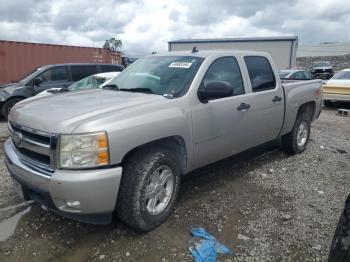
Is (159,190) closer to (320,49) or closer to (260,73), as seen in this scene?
(260,73)

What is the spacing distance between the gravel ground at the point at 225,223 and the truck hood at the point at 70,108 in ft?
3.66

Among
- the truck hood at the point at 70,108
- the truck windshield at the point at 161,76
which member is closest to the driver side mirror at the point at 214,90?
the truck windshield at the point at 161,76

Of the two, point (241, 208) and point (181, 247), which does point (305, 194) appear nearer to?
point (241, 208)

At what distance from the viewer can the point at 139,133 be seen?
309 cm

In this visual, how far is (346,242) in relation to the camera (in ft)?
7.12

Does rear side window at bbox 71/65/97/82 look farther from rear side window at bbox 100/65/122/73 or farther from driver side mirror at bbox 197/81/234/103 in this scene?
driver side mirror at bbox 197/81/234/103

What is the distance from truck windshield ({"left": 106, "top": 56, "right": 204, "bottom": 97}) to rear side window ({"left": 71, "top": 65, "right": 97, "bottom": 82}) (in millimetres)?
6898

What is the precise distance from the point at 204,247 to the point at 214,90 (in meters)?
1.59

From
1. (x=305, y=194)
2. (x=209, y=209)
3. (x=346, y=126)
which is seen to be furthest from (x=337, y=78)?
(x=209, y=209)

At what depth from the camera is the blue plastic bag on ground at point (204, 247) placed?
301 centimetres

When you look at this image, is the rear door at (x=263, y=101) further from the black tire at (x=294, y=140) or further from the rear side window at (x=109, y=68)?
the rear side window at (x=109, y=68)

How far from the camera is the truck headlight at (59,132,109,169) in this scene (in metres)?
2.81

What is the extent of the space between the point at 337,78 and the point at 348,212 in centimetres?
1230

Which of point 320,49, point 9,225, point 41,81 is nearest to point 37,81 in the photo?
point 41,81
